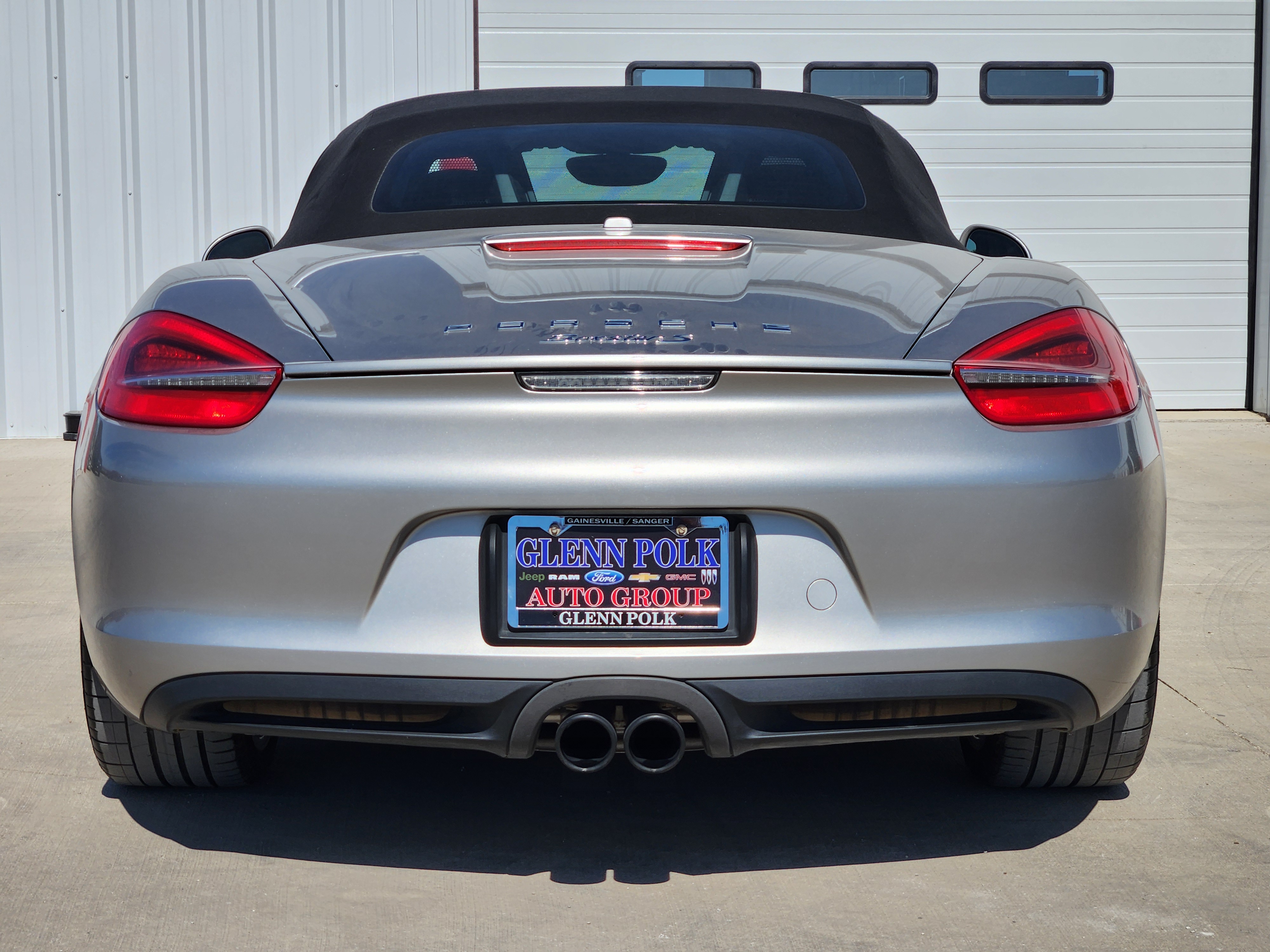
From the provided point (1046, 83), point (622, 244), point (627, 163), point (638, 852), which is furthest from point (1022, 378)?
point (1046, 83)

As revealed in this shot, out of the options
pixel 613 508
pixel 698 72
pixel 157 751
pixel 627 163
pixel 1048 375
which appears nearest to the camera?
pixel 613 508

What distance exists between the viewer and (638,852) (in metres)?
2.39

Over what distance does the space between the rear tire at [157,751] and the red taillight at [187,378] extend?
55cm

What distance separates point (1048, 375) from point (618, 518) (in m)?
0.68

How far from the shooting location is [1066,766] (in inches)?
102

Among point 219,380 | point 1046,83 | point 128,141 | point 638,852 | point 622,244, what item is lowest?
point 638,852

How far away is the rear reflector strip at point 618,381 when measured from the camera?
197 centimetres

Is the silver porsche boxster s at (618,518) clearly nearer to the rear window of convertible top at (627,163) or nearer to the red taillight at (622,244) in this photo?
the red taillight at (622,244)

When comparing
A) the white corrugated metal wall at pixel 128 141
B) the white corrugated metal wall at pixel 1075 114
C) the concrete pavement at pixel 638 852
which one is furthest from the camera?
the white corrugated metal wall at pixel 1075 114

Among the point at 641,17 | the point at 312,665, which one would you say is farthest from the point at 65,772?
the point at 641,17

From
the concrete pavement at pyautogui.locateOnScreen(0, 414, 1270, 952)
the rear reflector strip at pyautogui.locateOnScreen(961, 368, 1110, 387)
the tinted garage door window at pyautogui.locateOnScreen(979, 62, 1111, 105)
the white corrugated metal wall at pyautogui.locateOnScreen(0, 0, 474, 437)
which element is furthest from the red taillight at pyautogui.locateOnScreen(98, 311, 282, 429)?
the tinted garage door window at pyautogui.locateOnScreen(979, 62, 1111, 105)

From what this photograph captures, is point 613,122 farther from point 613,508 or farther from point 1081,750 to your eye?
point 1081,750

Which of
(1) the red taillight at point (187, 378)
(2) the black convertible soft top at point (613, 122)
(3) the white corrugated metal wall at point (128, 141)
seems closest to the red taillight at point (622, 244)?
(2) the black convertible soft top at point (613, 122)

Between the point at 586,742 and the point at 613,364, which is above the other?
the point at 613,364
